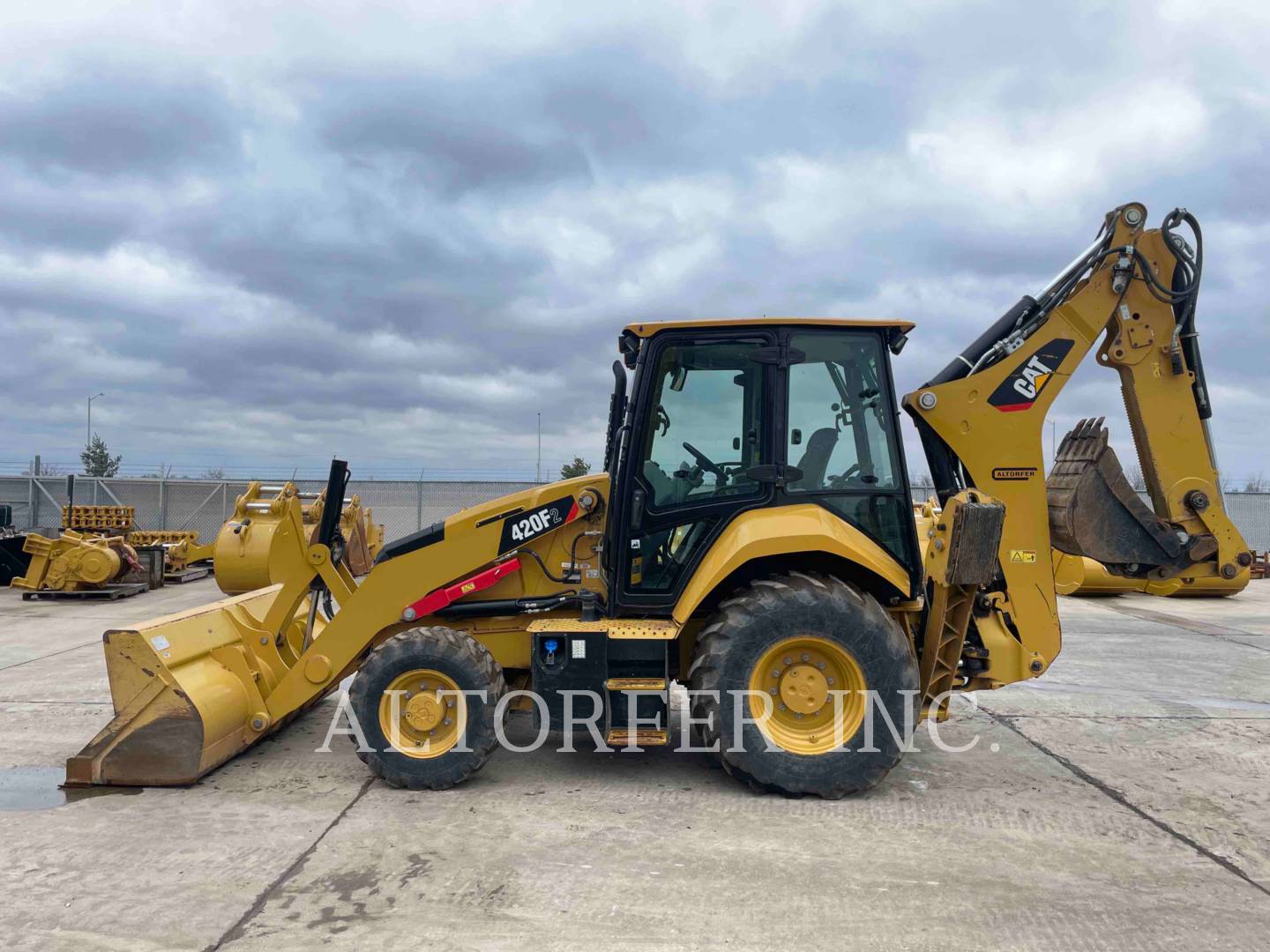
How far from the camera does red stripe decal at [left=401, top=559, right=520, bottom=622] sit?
18.4 feet

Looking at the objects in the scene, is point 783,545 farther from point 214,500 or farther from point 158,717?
point 214,500

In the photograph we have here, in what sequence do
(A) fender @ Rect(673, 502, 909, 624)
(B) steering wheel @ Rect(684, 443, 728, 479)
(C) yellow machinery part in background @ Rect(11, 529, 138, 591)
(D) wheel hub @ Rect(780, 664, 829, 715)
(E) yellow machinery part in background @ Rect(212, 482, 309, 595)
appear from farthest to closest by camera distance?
1. (C) yellow machinery part in background @ Rect(11, 529, 138, 591)
2. (E) yellow machinery part in background @ Rect(212, 482, 309, 595)
3. (B) steering wheel @ Rect(684, 443, 728, 479)
4. (D) wheel hub @ Rect(780, 664, 829, 715)
5. (A) fender @ Rect(673, 502, 909, 624)

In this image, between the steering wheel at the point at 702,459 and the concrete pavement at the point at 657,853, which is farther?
the steering wheel at the point at 702,459

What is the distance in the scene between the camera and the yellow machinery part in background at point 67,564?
1483 centimetres

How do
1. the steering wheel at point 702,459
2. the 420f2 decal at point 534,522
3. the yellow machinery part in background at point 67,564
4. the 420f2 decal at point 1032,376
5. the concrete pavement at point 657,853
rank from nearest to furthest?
1. the concrete pavement at point 657,853
2. the steering wheel at point 702,459
3. the 420f2 decal at point 1032,376
4. the 420f2 decal at point 534,522
5. the yellow machinery part in background at point 67,564

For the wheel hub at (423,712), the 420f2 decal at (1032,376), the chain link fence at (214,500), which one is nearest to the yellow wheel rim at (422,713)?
the wheel hub at (423,712)

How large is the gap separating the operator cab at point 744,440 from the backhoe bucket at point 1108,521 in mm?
1093

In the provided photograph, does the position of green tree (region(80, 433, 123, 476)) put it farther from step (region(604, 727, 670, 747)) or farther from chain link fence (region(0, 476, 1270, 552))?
step (region(604, 727, 670, 747))

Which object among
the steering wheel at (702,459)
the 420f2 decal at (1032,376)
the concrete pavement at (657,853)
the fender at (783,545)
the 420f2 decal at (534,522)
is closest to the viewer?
the concrete pavement at (657,853)

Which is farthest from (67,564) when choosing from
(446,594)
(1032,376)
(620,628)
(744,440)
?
(1032,376)

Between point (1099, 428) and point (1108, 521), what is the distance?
591 millimetres

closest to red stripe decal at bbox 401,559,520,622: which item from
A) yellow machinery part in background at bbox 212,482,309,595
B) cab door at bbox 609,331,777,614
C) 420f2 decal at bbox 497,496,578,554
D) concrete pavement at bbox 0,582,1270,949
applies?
420f2 decal at bbox 497,496,578,554

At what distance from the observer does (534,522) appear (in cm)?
567

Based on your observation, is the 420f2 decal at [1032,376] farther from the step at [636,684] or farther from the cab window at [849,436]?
the step at [636,684]
